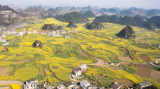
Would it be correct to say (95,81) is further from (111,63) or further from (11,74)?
(11,74)

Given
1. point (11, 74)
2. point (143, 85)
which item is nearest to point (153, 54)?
point (143, 85)

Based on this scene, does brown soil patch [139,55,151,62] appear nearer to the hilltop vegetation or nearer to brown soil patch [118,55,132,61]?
brown soil patch [118,55,132,61]

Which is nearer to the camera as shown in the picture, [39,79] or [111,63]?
[39,79]

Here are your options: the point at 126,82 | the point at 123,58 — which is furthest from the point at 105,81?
the point at 123,58

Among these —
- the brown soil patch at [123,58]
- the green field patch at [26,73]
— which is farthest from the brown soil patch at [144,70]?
the green field patch at [26,73]

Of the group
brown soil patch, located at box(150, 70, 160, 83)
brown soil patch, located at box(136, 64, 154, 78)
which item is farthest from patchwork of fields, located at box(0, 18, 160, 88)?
brown soil patch, located at box(150, 70, 160, 83)

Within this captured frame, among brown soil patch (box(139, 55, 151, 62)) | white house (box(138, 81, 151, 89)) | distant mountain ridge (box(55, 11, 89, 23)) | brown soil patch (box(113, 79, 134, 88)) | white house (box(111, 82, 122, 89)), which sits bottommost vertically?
brown soil patch (box(113, 79, 134, 88))

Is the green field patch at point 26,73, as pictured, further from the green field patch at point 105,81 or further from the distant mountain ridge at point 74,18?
the distant mountain ridge at point 74,18

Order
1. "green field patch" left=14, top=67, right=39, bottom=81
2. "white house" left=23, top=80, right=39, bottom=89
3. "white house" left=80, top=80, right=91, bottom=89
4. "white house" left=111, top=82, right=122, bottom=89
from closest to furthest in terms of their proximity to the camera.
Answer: "white house" left=23, top=80, right=39, bottom=89 < "white house" left=80, top=80, right=91, bottom=89 < "white house" left=111, top=82, right=122, bottom=89 < "green field patch" left=14, top=67, right=39, bottom=81

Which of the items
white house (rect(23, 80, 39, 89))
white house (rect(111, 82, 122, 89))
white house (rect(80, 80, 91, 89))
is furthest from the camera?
white house (rect(111, 82, 122, 89))
